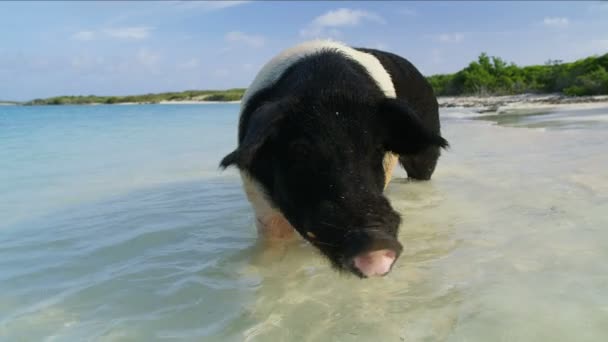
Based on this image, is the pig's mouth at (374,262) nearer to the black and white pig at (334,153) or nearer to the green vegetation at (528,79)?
the black and white pig at (334,153)

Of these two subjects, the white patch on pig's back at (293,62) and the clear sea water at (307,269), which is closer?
the clear sea water at (307,269)

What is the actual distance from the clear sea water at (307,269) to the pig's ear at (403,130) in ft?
3.11

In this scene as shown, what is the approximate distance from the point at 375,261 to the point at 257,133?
39.2 inches

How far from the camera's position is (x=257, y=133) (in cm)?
293

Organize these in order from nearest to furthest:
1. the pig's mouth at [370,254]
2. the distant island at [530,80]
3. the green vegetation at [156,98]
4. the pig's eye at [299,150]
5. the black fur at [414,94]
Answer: the pig's mouth at [370,254] < the pig's eye at [299,150] < the black fur at [414,94] < the distant island at [530,80] < the green vegetation at [156,98]

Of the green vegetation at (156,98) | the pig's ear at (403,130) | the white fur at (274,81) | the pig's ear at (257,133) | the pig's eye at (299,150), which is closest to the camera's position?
the pig's ear at (257,133)

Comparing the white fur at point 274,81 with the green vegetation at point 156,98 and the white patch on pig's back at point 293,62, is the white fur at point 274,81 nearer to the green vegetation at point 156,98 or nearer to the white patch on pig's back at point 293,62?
the white patch on pig's back at point 293,62

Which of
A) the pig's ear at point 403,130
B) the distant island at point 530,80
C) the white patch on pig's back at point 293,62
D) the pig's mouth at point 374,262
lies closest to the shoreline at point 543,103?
the distant island at point 530,80

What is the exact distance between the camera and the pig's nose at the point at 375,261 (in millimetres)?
2436

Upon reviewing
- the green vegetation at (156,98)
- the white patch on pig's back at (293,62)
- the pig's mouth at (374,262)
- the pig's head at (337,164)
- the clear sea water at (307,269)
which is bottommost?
the clear sea water at (307,269)

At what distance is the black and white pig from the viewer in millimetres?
2553

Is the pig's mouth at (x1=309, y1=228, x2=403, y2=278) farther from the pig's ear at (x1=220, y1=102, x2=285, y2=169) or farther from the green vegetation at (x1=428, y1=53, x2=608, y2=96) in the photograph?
the green vegetation at (x1=428, y1=53, x2=608, y2=96)

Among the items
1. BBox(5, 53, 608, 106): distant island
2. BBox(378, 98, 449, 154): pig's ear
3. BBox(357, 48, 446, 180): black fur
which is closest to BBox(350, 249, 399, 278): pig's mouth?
BBox(378, 98, 449, 154): pig's ear

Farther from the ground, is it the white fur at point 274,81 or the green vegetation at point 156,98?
the green vegetation at point 156,98
